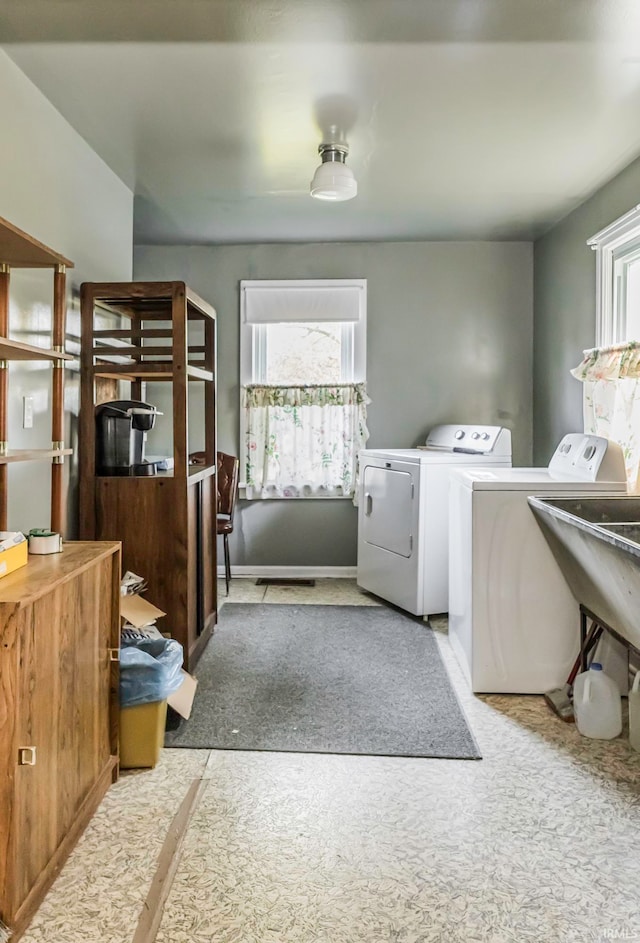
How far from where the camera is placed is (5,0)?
1.77 meters

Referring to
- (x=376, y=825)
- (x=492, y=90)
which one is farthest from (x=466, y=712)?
(x=492, y=90)

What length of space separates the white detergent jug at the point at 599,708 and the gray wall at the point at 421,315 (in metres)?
2.32

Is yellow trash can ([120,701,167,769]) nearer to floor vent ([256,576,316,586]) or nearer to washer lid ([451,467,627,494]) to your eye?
washer lid ([451,467,627,494])

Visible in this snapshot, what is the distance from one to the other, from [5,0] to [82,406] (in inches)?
55.3

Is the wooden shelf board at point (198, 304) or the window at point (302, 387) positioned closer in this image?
the wooden shelf board at point (198, 304)

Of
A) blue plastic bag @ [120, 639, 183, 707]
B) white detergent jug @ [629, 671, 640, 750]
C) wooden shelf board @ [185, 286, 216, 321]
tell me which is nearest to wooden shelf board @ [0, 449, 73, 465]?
blue plastic bag @ [120, 639, 183, 707]

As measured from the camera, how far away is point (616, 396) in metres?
2.95

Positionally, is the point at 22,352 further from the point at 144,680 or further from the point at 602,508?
the point at 602,508

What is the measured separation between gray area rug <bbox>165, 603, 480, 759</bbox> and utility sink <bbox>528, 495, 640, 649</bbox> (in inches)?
26.3

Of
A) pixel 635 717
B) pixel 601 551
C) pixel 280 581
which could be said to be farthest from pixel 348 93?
pixel 280 581

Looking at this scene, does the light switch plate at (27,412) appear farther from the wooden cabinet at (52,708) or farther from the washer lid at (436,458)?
the washer lid at (436,458)

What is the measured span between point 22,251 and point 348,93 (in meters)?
1.30

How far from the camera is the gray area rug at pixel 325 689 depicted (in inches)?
88.7

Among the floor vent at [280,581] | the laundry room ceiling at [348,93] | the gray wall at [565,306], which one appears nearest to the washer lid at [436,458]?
the gray wall at [565,306]
